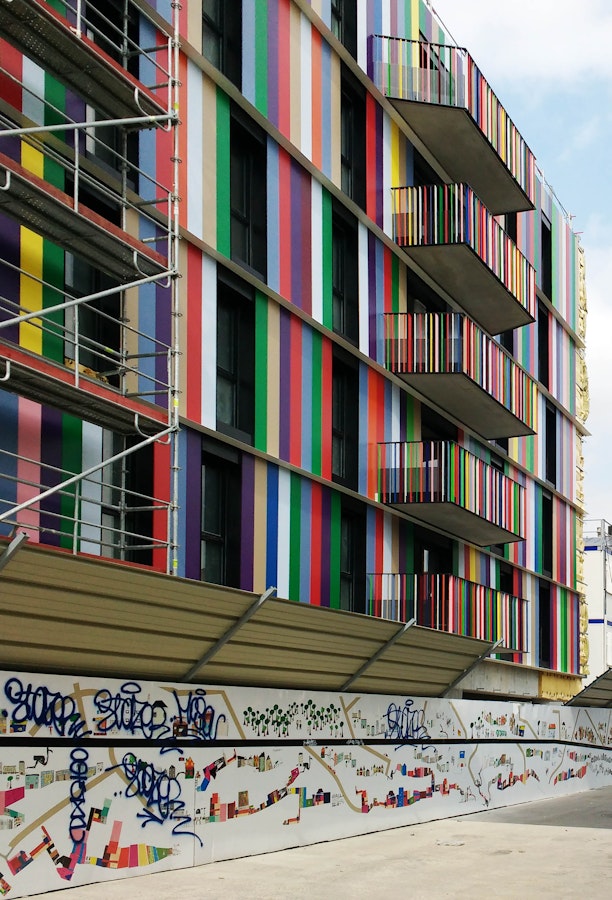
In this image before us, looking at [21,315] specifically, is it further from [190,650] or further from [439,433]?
[439,433]

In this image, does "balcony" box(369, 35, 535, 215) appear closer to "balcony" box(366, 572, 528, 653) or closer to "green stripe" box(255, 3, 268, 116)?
"green stripe" box(255, 3, 268, 116)

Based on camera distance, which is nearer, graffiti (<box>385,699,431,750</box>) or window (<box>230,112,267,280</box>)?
window (<box>230,112,267,280</box>)

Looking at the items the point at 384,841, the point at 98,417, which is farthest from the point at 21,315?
the point at 384,841

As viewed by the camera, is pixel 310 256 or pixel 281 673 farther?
pixel 310 256

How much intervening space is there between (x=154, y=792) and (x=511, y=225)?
61.2ft

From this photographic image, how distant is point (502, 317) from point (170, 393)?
13794 mm

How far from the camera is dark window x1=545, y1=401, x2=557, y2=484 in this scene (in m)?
30.8

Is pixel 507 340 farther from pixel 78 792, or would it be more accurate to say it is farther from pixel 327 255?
A: pixel 78 792

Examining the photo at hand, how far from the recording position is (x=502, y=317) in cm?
2566

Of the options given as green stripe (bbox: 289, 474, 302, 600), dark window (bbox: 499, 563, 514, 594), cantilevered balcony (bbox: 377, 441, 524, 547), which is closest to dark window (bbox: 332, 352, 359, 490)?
cantilevered balcony (bbox: 377, 441, 524, 547)

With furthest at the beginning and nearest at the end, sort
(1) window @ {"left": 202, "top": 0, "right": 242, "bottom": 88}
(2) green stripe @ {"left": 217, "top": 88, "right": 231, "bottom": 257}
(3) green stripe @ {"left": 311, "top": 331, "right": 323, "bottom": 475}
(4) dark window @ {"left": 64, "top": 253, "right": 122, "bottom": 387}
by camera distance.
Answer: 1. (3) green stripe @ {"left": 311, "top": 331, "right": 323, "bottom": 475}
2. (1) window @ {"left": 202, "top": 0, "right": 242, "bottom": 88}
3. (2) green stripe @ {"left": 217, "top": 88, "right": 231, "bottom": 257}
4. (4) dark window @ {"left": 64, "top": 253, "right": 122, "bottom": 387}

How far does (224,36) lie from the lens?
16.4 meters

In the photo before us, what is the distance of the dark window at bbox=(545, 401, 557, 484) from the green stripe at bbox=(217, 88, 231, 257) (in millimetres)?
16284

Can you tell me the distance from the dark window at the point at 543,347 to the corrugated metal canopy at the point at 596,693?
696cm
